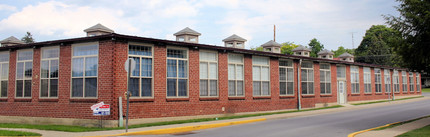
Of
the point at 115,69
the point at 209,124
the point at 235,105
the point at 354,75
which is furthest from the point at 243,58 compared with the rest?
A: the point at 354,75

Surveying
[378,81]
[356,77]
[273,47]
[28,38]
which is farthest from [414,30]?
[28,38]

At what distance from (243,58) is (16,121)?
13515 mm

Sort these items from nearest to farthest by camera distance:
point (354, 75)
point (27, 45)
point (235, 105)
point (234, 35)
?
point (27, 45) < point (235, 105) < point (234, 35) < point (354, 75)

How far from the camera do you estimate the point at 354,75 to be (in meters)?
36.0

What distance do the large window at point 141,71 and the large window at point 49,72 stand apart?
13.6 feet

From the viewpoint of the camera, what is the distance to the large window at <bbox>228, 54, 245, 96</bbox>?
23.0 m

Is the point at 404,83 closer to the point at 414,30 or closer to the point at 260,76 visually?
the point at 260,76

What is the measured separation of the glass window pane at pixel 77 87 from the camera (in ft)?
58.7

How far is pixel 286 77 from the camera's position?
27.2 meters

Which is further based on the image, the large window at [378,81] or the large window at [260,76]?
the large window at [378,81]

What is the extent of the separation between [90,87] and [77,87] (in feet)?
2.88

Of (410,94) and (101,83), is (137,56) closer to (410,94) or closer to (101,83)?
(101,83)

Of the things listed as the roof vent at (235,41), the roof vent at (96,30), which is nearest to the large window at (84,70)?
the roof vent at (96,30)

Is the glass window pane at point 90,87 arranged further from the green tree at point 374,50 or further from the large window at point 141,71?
the green tree at point 374,50
